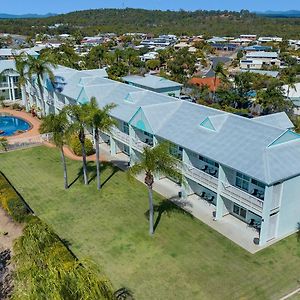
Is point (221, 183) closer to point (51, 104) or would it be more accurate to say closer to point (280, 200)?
point (280, 200)

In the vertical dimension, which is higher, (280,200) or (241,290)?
(280,200)

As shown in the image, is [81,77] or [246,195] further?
[81,77]

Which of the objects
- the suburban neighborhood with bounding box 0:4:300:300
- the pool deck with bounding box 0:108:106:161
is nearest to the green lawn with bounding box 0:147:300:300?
the suburban neighborhood with bounding box 0:4:300:300

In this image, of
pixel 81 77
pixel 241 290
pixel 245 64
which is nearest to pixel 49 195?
pixel 241 290

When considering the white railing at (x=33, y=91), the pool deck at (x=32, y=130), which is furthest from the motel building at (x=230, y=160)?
the white railing at (x=33, y=91)

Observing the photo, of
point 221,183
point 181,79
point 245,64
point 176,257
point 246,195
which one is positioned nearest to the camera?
point 176,257

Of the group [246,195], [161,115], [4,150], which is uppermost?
[161,115]

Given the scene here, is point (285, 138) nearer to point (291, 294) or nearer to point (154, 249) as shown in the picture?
point (291, 294)
